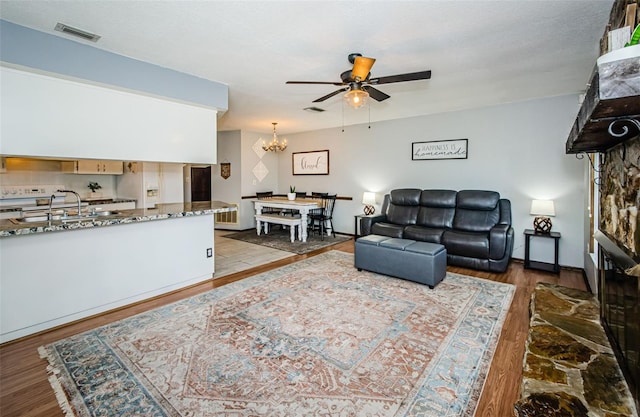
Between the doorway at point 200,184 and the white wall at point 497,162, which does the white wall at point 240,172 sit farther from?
the white wall at point 497,162

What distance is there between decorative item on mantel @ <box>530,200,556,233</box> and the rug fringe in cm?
529

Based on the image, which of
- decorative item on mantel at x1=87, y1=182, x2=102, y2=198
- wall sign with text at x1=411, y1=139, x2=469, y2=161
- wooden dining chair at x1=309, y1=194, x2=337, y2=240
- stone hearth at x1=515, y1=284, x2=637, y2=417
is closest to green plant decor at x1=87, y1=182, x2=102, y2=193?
decorative item on mantel at x1=87, y1=182, x2=102, y2=198

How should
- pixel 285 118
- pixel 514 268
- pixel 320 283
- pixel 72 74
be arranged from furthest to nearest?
pixel 285 118 < pixel 514 268 < pixel 320 283 < pixel 72 74

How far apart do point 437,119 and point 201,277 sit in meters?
4.72

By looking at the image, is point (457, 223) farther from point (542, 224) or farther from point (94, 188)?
point (94, 188)

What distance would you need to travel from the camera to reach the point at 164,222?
3422 millimetres

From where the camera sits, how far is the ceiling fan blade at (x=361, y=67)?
2492mm

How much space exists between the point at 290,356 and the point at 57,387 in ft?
4.89

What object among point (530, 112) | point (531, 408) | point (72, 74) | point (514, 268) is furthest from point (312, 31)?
point (514, 268)

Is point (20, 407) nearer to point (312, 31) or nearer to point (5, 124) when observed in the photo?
point (5, 124)

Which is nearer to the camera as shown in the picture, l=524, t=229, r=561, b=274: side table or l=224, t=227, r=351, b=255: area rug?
l=524, t=229, r=561, b=274: side table

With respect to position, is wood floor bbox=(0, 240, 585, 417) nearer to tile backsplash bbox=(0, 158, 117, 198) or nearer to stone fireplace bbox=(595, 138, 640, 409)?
stone fireplace bbox=(595, 138, 640, 409)

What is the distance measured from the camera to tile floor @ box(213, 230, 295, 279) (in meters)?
4.40

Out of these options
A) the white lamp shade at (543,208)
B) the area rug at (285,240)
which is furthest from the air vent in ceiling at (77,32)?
the white lamp shade at (543,208)
